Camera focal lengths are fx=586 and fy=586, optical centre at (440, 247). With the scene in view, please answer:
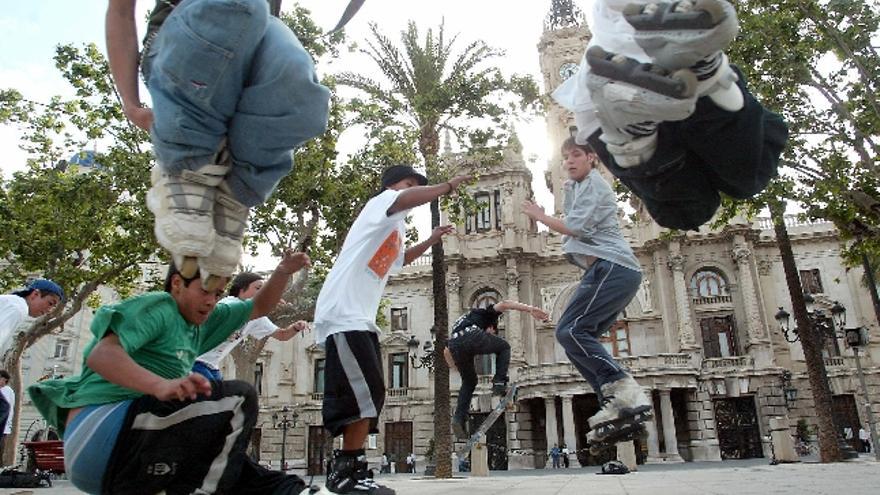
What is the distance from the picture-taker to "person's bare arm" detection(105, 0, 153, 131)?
7.14 ft

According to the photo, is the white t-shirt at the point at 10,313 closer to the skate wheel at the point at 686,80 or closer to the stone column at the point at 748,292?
the skate wheel at the point at 686,80

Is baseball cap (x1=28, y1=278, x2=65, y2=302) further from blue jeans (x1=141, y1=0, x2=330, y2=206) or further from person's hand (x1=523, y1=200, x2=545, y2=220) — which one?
person's hand (x1=523, y1=200, x2=545, y2=220)

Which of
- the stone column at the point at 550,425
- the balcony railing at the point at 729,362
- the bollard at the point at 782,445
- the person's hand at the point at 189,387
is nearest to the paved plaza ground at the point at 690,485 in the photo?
the person's hand at the point at 189,387

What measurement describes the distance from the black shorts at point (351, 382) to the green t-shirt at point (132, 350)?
106 cm

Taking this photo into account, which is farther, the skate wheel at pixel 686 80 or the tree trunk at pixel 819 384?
the tree trunk at pixel 819 384

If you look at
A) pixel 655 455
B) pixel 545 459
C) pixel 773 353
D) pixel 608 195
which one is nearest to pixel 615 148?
pixel 608 195

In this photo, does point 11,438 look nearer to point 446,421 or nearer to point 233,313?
point 446,421

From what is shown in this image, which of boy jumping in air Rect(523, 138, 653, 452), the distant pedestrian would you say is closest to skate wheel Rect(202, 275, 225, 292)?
boy jumping in air Rect(523, 138, 653, 452)

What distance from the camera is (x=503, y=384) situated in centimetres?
704

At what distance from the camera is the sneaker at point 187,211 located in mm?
2088

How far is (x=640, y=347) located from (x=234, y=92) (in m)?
33.0

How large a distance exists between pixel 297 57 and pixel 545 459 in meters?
32.4

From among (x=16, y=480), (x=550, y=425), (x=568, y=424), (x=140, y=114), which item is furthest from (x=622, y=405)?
(x=550, y=425)

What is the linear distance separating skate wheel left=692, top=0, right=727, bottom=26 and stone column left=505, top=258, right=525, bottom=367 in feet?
102
